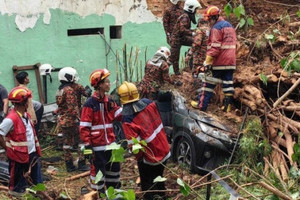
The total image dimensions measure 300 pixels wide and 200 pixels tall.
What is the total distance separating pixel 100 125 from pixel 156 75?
219 centimetres

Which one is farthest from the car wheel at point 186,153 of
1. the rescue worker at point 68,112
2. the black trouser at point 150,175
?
the rescue worker at point 68,112

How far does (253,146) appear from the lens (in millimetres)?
6043

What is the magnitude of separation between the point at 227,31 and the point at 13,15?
5.33 m

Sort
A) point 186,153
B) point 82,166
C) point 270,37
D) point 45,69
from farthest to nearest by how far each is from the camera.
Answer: point 45,69, point 82,166, point 270,37, point 186,153

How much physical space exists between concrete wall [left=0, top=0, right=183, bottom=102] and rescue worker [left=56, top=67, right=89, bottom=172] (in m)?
2.92

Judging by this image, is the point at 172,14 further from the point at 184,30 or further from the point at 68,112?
the point at 68,112

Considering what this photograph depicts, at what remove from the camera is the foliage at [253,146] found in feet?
19.8

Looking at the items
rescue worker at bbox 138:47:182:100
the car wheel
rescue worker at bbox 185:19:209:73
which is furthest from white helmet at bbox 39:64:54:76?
the car wheel

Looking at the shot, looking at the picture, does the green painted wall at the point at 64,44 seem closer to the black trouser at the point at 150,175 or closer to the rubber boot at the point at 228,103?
the rubber boot at the point at 228,103

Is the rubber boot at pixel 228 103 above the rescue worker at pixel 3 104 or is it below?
above

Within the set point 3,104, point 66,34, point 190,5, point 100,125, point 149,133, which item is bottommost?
point 3,104

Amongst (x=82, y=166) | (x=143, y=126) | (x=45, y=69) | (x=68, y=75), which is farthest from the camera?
(x=45, y=69)

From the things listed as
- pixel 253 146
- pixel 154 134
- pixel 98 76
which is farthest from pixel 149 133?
pixel 253 146

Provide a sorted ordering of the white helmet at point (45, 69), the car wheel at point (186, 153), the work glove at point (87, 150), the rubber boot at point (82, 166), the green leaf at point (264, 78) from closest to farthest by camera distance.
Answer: the work glove at point (87, 150) < the green leaf at point (264, 78) < the car wheel at point (186, 153) < the rubber boot at point (82, 166) < the white helmet at point (45, 69)
